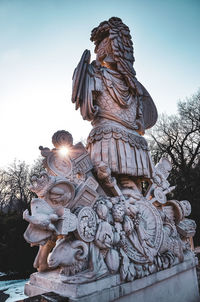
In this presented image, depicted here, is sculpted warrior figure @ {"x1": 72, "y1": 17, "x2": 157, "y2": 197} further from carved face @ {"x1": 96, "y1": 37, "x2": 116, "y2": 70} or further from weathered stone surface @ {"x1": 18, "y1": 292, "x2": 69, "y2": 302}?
weathered stone surface @ {"x1": 18, "y1": 292, "x2": 69, "y2": 302}

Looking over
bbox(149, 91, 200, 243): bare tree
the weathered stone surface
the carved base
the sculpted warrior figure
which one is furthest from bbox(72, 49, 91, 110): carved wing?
bbox(149, 91, 200, 243): bare tree

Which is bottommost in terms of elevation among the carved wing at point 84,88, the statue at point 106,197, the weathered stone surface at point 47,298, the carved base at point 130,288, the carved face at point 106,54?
the carved base at point 130,288

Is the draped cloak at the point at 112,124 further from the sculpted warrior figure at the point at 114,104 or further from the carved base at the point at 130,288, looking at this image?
the carved base at the point at 130,288

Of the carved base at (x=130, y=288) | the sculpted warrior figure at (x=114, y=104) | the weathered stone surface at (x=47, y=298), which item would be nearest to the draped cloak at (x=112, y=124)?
the sculpted warrior figure at (x=114, y=104)

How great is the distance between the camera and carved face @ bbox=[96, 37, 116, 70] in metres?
3.77

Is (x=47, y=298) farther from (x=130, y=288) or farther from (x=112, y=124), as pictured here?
(x=112, y=124)

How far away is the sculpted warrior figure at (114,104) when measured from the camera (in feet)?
10.1

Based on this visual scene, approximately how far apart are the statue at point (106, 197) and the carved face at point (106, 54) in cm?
2

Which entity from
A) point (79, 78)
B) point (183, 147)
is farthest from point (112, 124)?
point (183, 147)

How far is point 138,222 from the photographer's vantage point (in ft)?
8.82

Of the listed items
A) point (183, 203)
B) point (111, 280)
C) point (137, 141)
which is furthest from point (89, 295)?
point (183, 203)

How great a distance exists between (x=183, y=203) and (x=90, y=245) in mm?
2197

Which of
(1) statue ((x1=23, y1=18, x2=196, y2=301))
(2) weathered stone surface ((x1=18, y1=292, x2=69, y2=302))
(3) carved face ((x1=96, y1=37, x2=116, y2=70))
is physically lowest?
(2) weathered stone surface ((x1=18, y1=292, x2=69, y2=302))

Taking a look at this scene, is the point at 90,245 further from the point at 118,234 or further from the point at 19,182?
the point at 19,182
